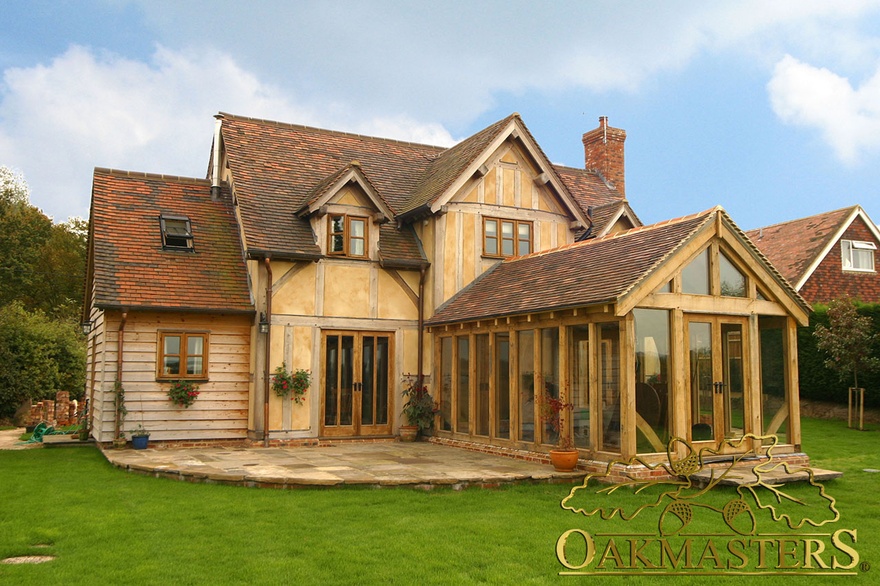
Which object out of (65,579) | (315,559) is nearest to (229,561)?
(315,559)

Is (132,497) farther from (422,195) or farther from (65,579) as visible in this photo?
(422,195)

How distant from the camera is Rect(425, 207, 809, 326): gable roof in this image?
44.0 feet

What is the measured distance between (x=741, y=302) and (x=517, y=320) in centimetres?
416

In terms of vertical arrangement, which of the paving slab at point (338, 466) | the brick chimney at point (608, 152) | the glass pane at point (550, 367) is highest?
the brick chimney at point (608, 152)

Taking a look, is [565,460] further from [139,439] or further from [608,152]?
[608,152]

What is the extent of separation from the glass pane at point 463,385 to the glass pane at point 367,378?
7.42 feet

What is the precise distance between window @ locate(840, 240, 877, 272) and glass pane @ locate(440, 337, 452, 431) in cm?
1721

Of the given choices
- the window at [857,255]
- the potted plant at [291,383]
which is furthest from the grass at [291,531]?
the window at [857,255]

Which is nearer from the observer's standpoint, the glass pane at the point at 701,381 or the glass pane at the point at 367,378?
the glass pane at the point at 701,381

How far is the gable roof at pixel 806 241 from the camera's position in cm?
2747

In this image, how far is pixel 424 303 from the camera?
19.8 meters

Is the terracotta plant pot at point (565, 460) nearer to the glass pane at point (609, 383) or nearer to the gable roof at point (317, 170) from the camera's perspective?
the glass pane at point (609, 383)

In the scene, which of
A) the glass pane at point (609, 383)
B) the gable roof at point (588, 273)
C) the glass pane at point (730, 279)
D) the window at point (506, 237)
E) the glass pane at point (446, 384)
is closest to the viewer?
the glass pane at point (609, 383)

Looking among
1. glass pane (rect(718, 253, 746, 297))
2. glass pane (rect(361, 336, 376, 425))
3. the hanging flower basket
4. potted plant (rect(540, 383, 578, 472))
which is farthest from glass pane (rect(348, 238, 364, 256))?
glass pane (rect(718, 253, 746, 297))
